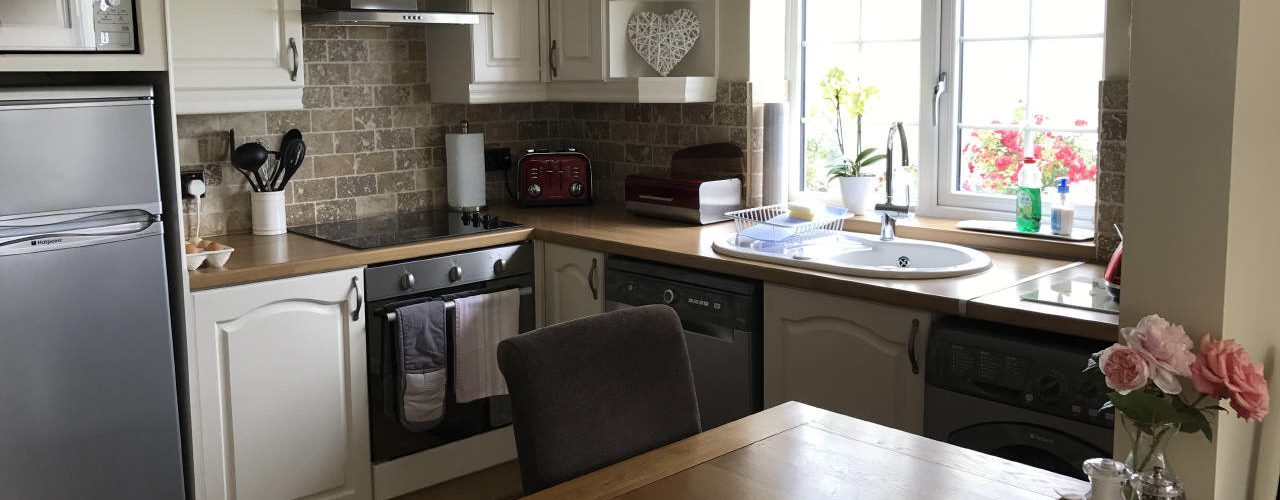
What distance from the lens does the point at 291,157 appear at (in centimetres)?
356

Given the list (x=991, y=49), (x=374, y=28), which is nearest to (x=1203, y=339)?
(x=991, y=49)

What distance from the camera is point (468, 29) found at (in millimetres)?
3744

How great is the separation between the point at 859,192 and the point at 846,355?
0.90m

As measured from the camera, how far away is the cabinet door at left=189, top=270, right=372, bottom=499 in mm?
3000

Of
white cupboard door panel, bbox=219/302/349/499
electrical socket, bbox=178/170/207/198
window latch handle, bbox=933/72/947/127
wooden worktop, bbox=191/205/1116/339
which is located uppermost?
window latch handle, bbox=933/72/947/127

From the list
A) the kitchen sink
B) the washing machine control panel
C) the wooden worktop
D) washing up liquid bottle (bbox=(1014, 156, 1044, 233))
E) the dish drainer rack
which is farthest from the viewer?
the dish drainer rack

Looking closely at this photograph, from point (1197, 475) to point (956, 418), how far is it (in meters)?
0.74

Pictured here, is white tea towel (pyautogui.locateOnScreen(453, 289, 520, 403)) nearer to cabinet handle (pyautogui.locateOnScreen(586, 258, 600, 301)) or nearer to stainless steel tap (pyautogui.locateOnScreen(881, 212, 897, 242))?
cabinet handle (pyautogui.locateOnScreen(586, 258, 600, 301))

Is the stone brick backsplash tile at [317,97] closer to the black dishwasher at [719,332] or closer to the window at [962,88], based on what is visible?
the black dishwasher at [719,332]

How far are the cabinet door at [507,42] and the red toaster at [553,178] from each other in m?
0.28

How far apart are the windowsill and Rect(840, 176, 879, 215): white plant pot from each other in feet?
0.18

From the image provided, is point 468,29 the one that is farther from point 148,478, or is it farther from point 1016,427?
point 1016,427

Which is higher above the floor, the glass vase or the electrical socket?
the electrical socket

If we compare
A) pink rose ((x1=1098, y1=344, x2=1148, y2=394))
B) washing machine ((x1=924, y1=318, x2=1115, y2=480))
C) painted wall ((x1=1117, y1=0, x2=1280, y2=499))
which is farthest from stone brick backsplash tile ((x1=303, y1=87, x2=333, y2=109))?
pink rose ((x1=1098, y1=344, x2=1148, y2=394))
